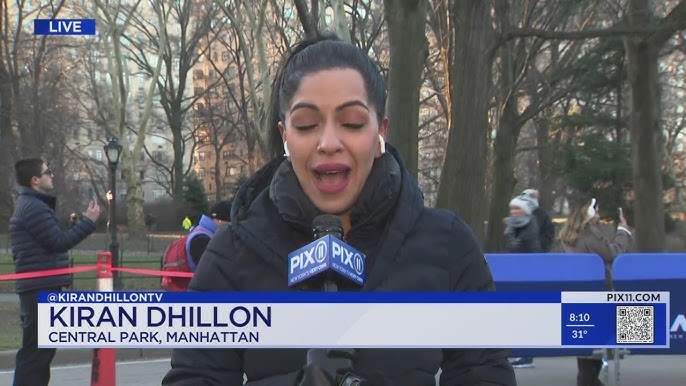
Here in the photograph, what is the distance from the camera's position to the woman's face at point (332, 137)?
1906 millimetres

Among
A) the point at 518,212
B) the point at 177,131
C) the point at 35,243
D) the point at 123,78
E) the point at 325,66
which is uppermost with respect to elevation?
the point at 123,78

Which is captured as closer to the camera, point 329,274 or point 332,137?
point 329,274

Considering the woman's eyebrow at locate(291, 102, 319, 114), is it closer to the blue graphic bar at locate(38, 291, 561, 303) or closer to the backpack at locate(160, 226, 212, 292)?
the blue graphic bar at locate(38, 291, 561, 303)

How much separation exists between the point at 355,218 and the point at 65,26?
1319 cm

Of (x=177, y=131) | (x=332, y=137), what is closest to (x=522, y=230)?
(x=332, y=137)

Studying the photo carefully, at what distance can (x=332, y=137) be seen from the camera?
6.18 feet

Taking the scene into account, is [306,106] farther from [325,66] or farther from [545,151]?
[545,151]

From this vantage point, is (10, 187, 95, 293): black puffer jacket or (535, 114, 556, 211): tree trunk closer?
(10, 187, 95, 293): black puffer jacket

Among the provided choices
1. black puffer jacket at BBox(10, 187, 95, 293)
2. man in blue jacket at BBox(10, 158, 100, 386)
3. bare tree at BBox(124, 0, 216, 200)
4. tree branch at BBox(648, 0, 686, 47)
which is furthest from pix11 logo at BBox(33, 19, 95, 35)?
bare tree at BBox(124, 0, 216, 200)

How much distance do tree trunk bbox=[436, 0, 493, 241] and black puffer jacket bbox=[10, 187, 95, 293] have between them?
8.69 m

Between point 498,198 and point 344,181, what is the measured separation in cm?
2481

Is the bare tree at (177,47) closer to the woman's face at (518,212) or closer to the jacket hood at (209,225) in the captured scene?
the woman's face at (518,212)

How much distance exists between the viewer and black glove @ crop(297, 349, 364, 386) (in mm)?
→ 1508

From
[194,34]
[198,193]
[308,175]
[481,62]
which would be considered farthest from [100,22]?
[308,175]
